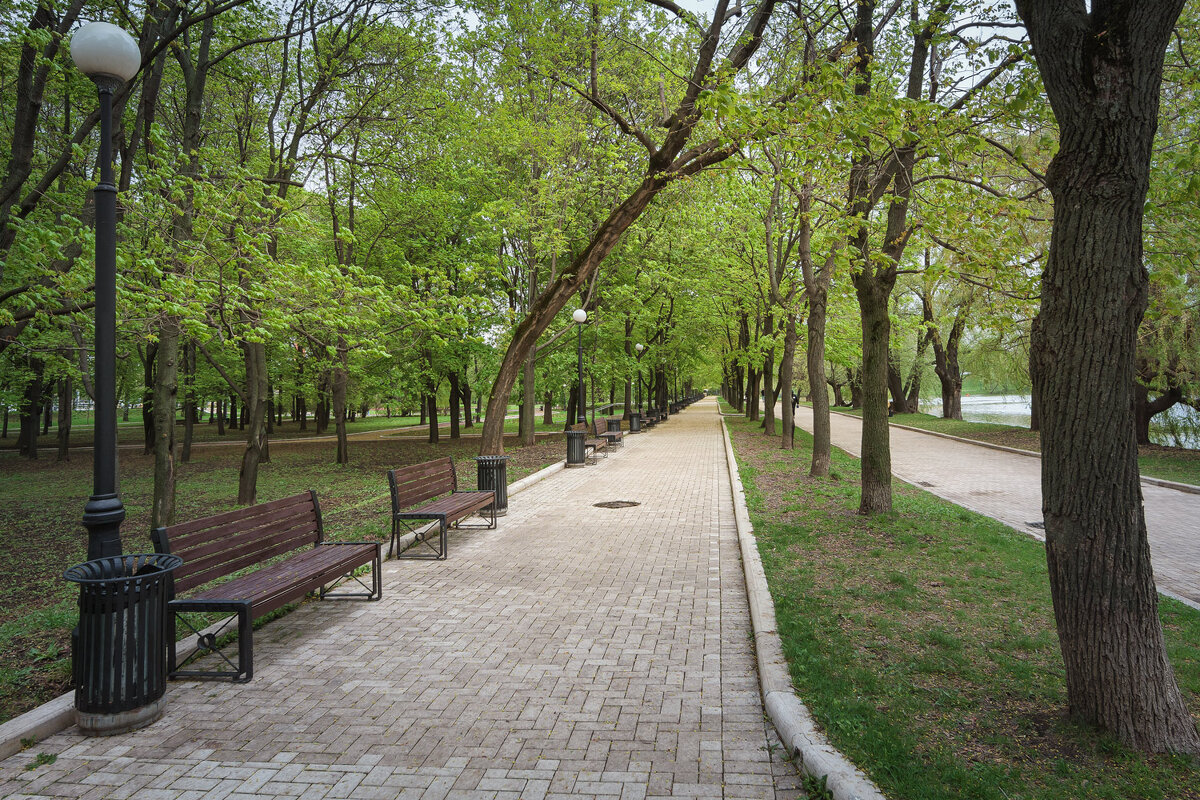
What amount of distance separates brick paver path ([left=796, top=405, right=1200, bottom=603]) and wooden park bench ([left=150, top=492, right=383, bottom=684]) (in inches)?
304

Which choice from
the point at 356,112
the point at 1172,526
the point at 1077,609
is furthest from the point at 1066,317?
the point at 356,112

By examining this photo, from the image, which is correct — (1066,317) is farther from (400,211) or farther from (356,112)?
(400,211)

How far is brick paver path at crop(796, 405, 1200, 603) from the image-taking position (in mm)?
7130

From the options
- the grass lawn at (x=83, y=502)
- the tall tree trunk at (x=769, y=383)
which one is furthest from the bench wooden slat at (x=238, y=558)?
the tall tree trunk at (x=769, y=383)

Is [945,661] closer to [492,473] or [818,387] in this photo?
[492,473]

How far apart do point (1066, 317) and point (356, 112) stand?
570 inches

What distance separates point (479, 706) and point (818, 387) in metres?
11.3

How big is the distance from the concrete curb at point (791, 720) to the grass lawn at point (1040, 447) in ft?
10.8

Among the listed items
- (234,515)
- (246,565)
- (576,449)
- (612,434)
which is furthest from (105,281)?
(612,434)

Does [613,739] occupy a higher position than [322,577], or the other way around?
[322,577]

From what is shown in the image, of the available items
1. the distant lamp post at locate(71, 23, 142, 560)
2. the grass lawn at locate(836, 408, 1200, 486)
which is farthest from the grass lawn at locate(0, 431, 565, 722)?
the grass lawn at locate(836, 408, 1200, 486)

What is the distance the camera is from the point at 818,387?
44.7 feet

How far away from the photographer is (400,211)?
19.4 m

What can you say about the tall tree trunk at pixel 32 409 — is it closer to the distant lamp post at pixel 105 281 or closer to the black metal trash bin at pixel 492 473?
the black metal trash bin at pixel 492 473
